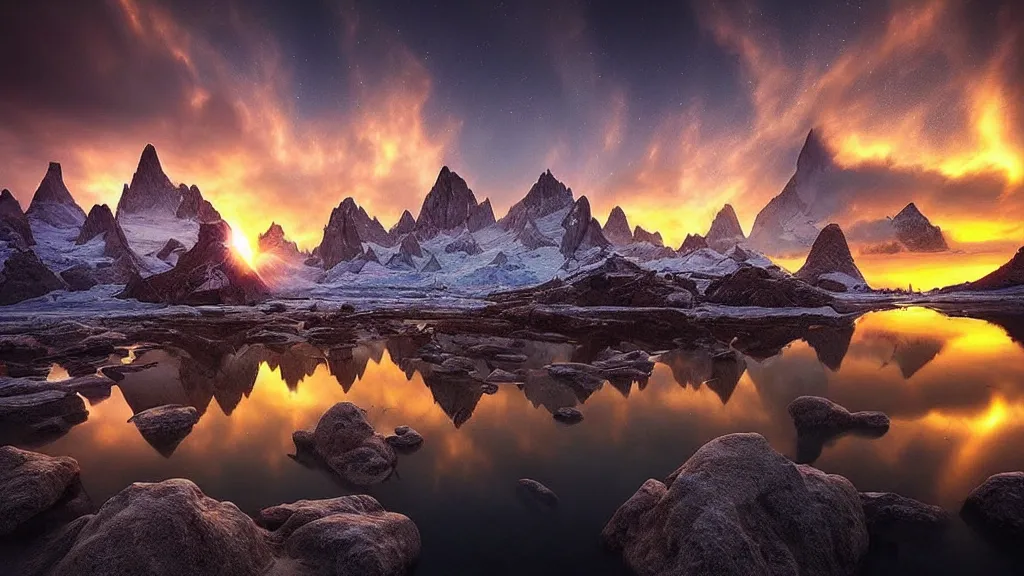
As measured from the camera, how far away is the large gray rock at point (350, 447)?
1220 cm

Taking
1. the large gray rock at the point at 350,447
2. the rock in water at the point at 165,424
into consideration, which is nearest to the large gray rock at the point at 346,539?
the large gray rock at the point at 350,447

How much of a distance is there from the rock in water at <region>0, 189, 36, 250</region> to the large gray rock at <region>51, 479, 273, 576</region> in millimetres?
151203

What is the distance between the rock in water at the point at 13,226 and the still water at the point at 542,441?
442 feet

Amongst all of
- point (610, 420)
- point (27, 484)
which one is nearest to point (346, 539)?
point (27, 484)

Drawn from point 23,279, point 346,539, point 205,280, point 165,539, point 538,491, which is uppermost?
point 23,279

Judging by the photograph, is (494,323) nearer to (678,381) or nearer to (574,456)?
(678,381)

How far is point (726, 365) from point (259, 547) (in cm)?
2678

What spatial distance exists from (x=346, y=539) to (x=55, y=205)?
868 ft

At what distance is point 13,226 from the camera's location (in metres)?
116

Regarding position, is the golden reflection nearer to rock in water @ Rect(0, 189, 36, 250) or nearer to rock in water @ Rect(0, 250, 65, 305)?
rock in water @ Rect(0, 250, 65, 305)

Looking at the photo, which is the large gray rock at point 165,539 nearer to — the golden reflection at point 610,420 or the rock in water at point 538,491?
the golden reflection at point 610,420

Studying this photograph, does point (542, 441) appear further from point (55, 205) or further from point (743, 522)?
point (55, 205)

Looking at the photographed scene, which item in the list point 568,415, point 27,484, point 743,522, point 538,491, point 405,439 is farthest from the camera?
point 568,415

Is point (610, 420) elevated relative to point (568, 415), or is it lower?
lower
